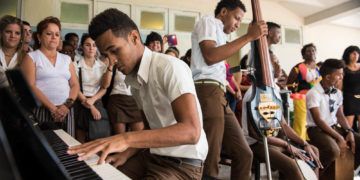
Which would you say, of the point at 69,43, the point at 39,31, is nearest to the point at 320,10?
the point at 69,43

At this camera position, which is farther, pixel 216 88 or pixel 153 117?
pixel 216 88

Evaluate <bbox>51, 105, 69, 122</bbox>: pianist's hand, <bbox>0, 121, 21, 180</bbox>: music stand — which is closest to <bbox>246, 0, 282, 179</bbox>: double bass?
<bbox>51, 105, 69, 122</bbox>: pianist's hand

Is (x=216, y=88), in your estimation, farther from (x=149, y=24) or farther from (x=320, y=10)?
(x=320, y=10)

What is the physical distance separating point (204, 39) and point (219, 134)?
0.61 m

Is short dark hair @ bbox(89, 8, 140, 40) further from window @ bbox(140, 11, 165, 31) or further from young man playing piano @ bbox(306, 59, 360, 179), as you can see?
window @ bbox(140, 11, 165, 31)

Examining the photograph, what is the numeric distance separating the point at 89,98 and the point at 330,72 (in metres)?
2.40

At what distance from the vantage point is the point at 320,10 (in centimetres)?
Result: 936

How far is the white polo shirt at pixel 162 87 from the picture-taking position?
1.23m

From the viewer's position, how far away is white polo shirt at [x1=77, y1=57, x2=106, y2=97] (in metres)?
3.02

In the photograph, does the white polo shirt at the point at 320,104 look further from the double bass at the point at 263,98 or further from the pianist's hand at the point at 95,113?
the pianist's hand at the point at 95,113

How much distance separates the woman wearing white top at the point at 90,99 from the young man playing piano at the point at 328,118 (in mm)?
1992

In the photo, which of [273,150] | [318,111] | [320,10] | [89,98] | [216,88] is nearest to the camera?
[216,88]

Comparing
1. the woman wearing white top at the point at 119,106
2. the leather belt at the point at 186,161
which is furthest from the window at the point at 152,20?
the leather belt at the point at 186,161

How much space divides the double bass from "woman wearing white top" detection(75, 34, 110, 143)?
1437mm
